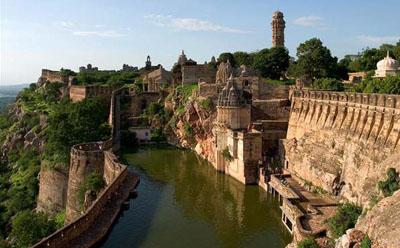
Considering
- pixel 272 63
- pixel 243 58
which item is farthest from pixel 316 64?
pixel 243 58

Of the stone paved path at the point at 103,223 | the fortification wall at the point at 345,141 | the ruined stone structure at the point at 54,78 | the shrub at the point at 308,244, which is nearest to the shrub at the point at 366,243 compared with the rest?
the shrub at the point at 308,244

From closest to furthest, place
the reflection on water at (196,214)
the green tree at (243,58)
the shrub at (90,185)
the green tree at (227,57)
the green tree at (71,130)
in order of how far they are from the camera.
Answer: the reflection on water at (196,214) → the shrub at (90,185) → the green tree at (71,130) → the green tree at (243,58) → the green tree at (227,57)

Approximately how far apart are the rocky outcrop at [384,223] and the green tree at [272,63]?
2007 inches

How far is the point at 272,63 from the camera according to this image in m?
70.9

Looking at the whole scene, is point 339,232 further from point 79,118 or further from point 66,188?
point 79,118

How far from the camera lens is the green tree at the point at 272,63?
2776 inches

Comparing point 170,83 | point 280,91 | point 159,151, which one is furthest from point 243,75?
point 170,83

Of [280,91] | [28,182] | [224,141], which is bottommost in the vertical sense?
[28,182]

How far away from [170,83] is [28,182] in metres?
35.8

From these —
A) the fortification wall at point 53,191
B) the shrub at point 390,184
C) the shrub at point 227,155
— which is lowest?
the fortification wall at point 53,191

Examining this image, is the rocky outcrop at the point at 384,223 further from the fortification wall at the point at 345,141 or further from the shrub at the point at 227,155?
the shrub at the point at 227,155

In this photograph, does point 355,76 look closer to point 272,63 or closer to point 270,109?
point 272,63

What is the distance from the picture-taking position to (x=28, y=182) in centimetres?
4831

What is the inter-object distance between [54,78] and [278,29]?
49.9 meters
